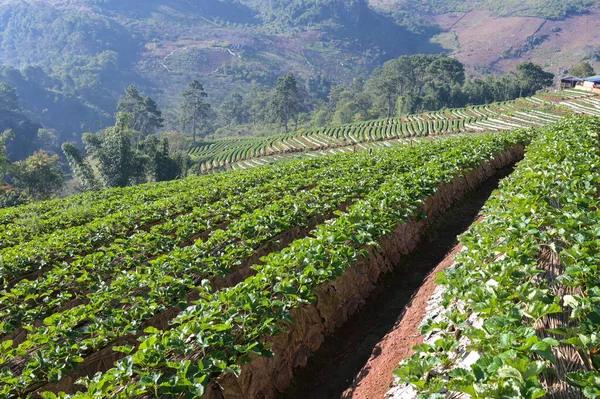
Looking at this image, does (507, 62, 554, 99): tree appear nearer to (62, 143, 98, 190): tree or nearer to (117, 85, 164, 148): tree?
(117, 85, 164, 148): tree

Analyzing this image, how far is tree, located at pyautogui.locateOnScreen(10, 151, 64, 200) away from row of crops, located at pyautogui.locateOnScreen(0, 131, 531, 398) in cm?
3314

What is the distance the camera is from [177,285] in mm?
7445

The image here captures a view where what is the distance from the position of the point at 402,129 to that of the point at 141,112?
187 ft

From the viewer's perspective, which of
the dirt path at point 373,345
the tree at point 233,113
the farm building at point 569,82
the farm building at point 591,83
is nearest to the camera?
the dirt path at point 373,345

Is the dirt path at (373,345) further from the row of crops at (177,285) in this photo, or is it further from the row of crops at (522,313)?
the row of crops at (177,285)

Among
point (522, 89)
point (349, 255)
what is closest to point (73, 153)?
point (349, 255)

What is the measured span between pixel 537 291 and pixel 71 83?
156 meters

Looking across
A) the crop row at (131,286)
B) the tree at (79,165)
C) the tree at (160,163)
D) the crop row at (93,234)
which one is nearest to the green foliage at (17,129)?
the tree at (79,165)

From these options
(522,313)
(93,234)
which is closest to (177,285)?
(522,313)

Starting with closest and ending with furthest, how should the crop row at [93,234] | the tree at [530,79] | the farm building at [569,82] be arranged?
the crop row at [93,234] → the farm building at [569,82] → the tree at [530,79]

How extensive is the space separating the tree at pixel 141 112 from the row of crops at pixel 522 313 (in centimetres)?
8391

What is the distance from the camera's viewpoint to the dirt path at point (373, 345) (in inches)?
228

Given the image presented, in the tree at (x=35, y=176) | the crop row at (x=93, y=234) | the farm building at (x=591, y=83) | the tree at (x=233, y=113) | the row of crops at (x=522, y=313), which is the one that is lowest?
the tree at (x=35, y=176)

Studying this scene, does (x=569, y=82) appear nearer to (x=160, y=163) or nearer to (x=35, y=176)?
(x=160, y=163)
